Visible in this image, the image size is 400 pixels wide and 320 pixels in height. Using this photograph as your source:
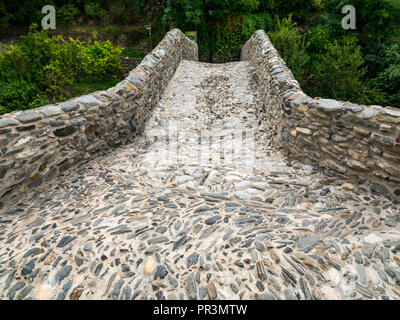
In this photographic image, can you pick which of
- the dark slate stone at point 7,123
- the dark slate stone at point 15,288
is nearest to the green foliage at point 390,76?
the dark slate stone at point 7,123

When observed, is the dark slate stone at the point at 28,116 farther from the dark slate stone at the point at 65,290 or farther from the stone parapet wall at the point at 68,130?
the dark slate stone at the point at 65,290

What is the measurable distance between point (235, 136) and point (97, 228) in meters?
3.53

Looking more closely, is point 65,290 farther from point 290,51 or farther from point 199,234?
point 290,51

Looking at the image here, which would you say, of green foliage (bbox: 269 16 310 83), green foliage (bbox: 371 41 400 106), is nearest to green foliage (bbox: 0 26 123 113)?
green foliage (bbox: 269 16 310 83)

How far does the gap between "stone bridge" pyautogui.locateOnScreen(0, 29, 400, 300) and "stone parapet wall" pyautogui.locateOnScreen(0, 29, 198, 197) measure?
0.02 metres

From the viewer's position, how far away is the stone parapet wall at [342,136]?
9.47ft

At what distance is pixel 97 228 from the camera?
8.93ft

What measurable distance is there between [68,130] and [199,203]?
7.83 ft

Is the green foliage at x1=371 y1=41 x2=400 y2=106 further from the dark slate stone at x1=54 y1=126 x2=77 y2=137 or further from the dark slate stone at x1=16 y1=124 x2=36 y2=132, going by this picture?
the dark slate stone at x1=16 y1=124 x2=36 y2=132

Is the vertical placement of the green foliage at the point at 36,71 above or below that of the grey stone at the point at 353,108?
above

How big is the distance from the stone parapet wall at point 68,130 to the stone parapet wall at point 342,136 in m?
3.06

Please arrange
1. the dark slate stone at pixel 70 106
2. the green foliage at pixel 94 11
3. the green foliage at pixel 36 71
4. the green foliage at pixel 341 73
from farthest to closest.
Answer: the green foliage at pixel 94 11
the green foliage at pixel 341 73
the green foliage at pixel 36 71
the dark slate stone at pixel 70 106

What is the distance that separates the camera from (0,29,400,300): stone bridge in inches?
82.8
